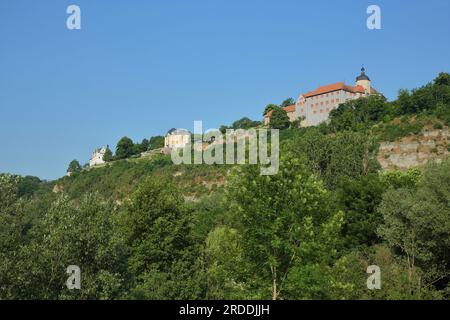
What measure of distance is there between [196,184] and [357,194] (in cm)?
6446

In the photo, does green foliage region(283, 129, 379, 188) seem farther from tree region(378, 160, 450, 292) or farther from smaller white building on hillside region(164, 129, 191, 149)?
smaller white building on hillside region(164, 129, 191, 149)

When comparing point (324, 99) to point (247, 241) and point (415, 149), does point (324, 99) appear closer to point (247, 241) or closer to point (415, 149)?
point (415, 149)

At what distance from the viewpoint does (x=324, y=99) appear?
145 meters

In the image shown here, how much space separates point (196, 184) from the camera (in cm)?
10544

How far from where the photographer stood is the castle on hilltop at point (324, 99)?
14275 centimetres

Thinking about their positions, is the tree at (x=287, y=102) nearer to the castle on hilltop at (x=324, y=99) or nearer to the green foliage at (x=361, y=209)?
the castle on hilltop at (x=324, y=99)

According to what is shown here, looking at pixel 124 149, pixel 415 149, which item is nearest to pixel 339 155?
pixel 415 149

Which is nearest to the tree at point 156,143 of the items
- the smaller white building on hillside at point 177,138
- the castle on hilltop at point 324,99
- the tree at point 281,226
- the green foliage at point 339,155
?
the smaller white building on hillside at point 177,138

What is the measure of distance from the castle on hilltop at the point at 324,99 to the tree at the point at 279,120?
328 inches

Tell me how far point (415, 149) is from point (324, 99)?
6219 centimetres

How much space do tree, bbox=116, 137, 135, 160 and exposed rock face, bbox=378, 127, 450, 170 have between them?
366 ft

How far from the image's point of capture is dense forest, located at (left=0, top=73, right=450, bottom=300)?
76.6 feet
